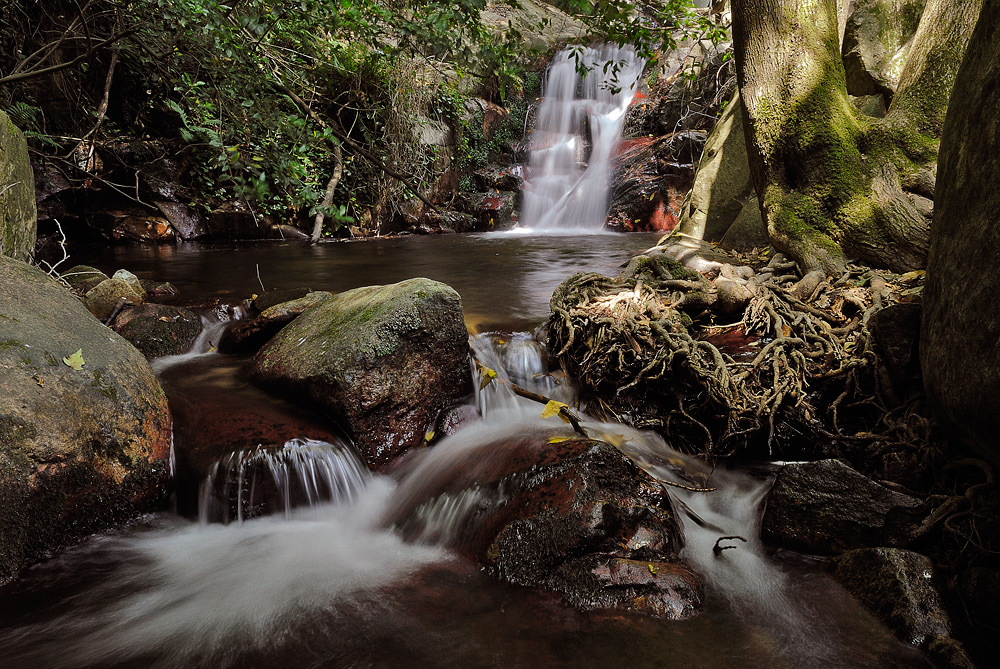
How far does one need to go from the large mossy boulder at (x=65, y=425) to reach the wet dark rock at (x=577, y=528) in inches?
61.9

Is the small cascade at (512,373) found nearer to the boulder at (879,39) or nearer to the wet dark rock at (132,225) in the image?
the boulder at (879,39)

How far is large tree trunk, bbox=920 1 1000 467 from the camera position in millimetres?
2105

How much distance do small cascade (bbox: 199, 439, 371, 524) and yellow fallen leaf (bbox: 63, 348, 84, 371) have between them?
90cm

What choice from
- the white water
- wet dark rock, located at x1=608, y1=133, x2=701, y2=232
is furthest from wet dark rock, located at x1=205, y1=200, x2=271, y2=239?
the white water

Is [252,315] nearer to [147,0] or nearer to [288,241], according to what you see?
[147,0]

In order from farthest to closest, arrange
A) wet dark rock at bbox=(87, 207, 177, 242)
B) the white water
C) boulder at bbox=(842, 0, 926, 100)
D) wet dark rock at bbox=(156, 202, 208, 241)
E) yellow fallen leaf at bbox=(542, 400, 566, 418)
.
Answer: wet dark rock at bbox=(156, 202, 208, 241)
wet dark rock at bbox=(87, 207, 177, 242)
boulder at bbox=(842, 0, 926, 100)
yellow fallen leaf at bbox=(542, 400, 566, 418)
the white water

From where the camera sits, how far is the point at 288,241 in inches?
482

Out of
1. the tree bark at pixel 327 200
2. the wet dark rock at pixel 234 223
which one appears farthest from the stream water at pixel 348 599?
the wet dark rock at pixel 234 223

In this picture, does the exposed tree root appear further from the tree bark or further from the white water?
the tree bark

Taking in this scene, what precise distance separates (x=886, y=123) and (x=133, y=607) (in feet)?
21.9

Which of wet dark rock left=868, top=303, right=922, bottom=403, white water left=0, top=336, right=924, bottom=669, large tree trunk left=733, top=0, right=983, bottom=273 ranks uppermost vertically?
large tree trunk left=733, top=0, right=983, bottom=273

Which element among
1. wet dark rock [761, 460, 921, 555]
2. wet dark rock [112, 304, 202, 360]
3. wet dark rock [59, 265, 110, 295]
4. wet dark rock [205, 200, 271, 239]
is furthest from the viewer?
wet dark rock [205, 200, 271, 239]

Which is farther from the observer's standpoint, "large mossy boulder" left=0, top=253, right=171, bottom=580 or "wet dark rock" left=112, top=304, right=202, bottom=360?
"wet dark rock" left=112, top=304, right=202, bottom=360

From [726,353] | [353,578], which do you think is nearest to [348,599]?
[353,578]
